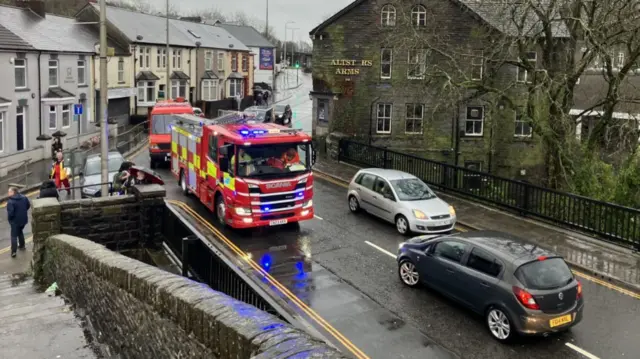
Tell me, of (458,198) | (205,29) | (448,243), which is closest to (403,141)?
(458,198)

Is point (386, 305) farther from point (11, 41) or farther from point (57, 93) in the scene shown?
point (57, 93)

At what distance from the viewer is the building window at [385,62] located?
35125 millimetres

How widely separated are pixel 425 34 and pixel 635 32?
1475 centimetres

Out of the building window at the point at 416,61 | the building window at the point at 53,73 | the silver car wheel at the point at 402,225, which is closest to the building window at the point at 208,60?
the building window at the point at 53,73

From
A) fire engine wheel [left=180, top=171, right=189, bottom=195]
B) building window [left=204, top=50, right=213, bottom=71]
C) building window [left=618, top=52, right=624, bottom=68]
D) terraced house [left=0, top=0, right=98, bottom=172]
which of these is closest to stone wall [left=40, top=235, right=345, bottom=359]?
fire engine wheel [left=180, top=171, right=189, bottom=195]

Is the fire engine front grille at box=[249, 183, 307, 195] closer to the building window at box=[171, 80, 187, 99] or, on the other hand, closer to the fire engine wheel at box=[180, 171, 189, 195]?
the fire engine wheel at box=[180, 171, 189, 195]

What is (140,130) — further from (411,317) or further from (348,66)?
(411,317)

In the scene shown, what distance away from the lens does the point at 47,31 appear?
38375mm

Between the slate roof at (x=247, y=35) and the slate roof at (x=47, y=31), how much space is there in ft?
160

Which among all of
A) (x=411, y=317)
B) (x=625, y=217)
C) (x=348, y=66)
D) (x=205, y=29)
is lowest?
(x=411, y=317)

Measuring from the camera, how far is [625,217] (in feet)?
53.4

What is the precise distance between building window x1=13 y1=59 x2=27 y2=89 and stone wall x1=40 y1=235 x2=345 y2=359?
25.7 metres

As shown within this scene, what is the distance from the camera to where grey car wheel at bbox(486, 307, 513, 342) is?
1004 cm

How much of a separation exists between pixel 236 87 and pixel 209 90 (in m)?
8.27
